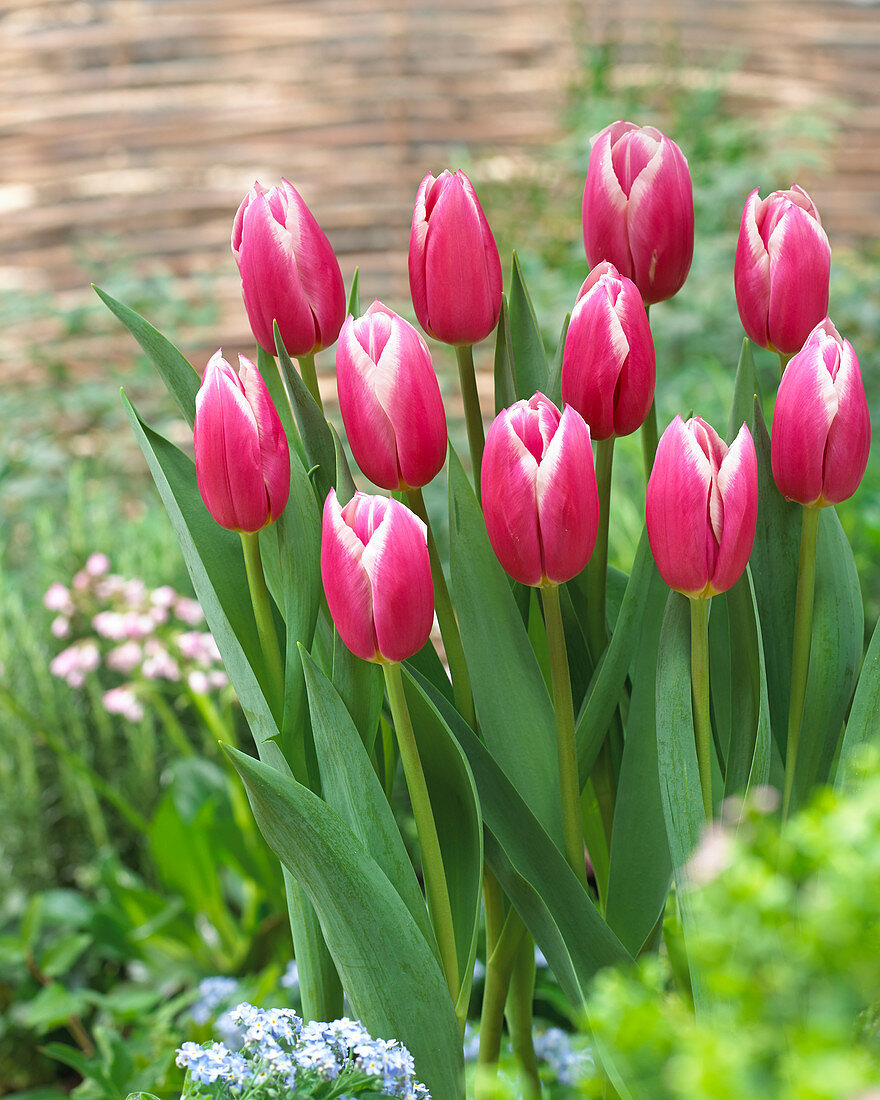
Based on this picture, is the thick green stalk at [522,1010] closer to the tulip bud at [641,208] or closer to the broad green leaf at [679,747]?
the broad green leaf at [679,747]

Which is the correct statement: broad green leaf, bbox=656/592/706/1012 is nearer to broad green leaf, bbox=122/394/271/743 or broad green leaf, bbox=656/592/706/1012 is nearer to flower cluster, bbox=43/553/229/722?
broad green leaf, bbox=122/394/271/743

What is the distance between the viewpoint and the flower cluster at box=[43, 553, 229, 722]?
1.22 meters

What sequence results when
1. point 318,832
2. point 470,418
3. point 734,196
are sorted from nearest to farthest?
1. point 318,832
2. point 470,418
3. point 734,196

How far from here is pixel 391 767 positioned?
24.1 inches

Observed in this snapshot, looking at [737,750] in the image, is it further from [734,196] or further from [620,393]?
[734,196]

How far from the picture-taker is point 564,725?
0.49 metres

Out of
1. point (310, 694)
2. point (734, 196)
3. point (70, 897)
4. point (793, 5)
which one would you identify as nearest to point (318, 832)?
point (310, 694)

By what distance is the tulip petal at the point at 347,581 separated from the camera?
426 millimetres

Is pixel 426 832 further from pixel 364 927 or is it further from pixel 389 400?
pixel 389 400

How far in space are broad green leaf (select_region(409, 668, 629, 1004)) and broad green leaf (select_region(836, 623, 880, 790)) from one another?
0.46ft

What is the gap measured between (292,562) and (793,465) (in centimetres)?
25

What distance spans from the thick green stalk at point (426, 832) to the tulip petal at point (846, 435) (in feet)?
0.71

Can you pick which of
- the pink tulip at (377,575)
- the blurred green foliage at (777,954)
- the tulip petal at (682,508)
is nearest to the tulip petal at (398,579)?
the pink tulip at (377,575)

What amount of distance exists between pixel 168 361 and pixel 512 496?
0.24 metres
